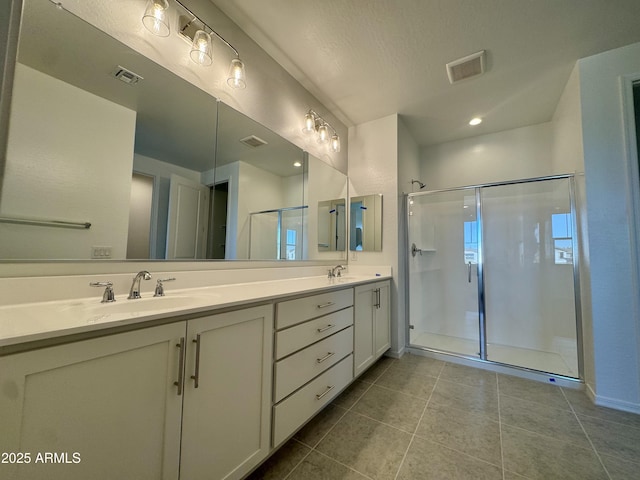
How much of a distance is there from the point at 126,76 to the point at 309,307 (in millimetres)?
1452

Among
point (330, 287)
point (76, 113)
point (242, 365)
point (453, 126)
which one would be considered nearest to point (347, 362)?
point (330, 287)

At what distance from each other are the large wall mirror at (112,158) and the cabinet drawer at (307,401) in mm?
905

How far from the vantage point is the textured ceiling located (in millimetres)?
1547

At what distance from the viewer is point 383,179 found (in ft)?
8.86

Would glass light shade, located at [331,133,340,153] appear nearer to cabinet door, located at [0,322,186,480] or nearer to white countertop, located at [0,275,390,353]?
white countertop, located at [0,275,390,353]

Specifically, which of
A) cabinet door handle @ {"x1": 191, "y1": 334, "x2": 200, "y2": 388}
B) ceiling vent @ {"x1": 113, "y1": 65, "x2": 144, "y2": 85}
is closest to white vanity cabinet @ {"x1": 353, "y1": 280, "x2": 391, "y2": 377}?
cabinet door handle @ {"x1": 191, "y1": 334, "x2": 200, "y2": 388}

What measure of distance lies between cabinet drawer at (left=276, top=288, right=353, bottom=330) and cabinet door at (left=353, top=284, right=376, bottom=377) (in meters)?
0.21

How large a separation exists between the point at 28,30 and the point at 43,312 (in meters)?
1.08

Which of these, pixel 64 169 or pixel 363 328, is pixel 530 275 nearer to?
pixel 363 328

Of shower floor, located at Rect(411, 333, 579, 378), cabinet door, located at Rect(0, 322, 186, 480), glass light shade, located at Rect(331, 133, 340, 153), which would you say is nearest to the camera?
cabinet door, located at Rect(0, 322, 186, 480)

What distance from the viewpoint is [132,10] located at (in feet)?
3.92

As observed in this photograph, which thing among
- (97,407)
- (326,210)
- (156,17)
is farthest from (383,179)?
(97,407)

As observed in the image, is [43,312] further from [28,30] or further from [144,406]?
[28,30]

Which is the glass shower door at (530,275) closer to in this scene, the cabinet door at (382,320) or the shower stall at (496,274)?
the shower stall at (496,274)
